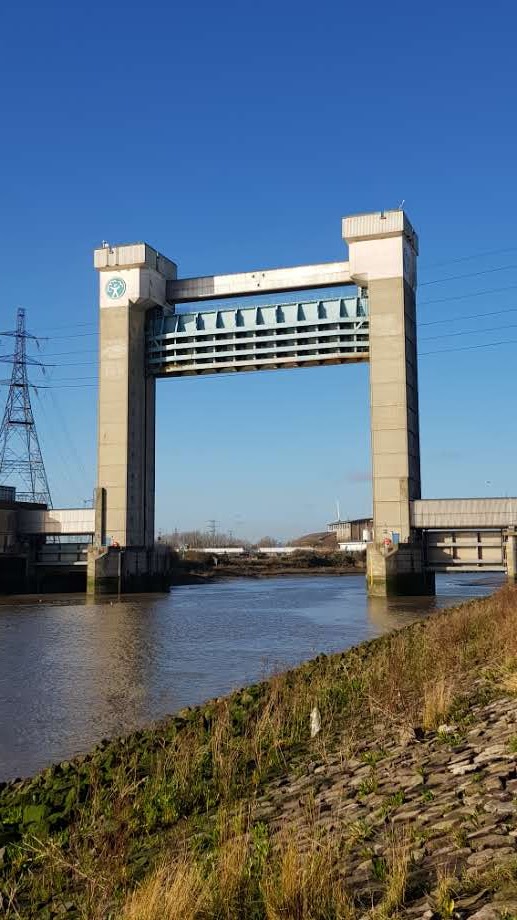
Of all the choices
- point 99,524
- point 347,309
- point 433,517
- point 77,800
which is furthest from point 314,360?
point 77,800

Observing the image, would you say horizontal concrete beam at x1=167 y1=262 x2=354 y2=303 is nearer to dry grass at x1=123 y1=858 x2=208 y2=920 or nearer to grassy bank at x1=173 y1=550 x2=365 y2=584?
grassy bank at x1=173 y1=550 x2=365 y2=584

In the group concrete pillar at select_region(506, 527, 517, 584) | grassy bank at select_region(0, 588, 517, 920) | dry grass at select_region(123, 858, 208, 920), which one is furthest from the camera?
concrete pillar at select_region(506, 527, 517, 584)

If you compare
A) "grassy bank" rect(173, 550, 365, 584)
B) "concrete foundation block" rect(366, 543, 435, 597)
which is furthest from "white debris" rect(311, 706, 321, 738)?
"grassy bank" rect(173, 550, 365, 584)

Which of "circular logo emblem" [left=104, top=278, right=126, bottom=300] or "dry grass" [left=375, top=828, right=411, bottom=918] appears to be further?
"circular logo emblem" [left=104, top=278, right=126, bottom=300]

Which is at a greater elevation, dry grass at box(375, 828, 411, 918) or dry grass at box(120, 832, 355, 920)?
dry grass at box(375, 828, 411, 918)

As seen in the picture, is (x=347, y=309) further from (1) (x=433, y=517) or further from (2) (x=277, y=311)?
(1) (x=433, y=517)

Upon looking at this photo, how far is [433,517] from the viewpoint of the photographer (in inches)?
2120

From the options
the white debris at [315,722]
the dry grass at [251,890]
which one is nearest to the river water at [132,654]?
the white debris at [315,722]

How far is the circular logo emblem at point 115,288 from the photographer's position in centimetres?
6169

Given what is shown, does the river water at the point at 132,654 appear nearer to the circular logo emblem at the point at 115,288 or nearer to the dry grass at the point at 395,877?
the dry grass at the point at 395,877

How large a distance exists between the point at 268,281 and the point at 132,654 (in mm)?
39296

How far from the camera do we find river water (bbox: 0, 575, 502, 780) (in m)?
15.4

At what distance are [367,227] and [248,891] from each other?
5511 cm

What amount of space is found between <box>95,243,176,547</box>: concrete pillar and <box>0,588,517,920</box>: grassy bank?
44.8 metres
